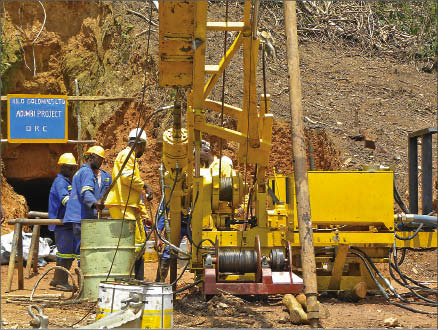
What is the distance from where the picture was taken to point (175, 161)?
8.50 metres

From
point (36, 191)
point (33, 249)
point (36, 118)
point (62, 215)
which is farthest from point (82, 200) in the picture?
point (36, 191)

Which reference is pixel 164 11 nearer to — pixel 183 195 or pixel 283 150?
pixel 183 195

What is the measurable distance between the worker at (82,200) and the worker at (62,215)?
0.07 metres

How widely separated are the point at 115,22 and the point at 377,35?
25.9ft

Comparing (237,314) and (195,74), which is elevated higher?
(195,74)

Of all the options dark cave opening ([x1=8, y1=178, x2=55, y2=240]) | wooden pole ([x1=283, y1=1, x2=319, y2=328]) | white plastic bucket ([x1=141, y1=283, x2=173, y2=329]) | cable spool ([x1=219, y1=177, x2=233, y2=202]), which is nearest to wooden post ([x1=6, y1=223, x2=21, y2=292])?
cable spool ([x1=219, y1=177, x2=233, y2=202])

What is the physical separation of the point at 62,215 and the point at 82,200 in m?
1.01

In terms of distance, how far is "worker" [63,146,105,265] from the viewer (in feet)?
29.6

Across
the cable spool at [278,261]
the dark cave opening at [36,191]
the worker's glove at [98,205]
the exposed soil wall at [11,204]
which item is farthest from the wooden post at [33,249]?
the dark cave opening at [36,191]

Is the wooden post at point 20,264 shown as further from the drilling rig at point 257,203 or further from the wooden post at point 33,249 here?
the drilling rig at point 257,203

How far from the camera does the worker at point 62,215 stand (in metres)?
9.38

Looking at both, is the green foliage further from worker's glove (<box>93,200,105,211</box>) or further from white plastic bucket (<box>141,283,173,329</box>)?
white plastic bucket (<box>141,283,173,329</box>)

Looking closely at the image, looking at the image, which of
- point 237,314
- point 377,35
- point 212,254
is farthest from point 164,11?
point 377,35

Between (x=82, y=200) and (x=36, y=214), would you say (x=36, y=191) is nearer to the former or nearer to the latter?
(x=36, y=214)
